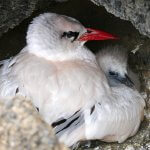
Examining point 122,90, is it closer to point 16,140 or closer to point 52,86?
point 52,86

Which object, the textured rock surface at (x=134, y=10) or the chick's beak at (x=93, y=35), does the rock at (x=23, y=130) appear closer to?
the textured rock surface at (x=134, y=10)

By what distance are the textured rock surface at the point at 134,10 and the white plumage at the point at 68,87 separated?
526 millimetres

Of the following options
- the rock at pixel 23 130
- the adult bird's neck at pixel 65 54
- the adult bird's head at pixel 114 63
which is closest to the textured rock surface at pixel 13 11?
the adult bird's neck at pixel 65 54

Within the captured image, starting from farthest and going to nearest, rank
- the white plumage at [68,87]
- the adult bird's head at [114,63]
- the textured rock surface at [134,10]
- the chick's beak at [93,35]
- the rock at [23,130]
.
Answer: the adult bird's head at [114,63]
the chick's beak at [93,35]
the white plumage at [68,87]
the textured rock surface at [134,10]
the rock at [23,130]

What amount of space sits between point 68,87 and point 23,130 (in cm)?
184

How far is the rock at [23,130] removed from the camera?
6.61 ft

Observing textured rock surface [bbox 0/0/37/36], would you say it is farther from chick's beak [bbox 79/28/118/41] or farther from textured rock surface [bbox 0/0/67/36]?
chick's beak [bbox 79/28/118/41]

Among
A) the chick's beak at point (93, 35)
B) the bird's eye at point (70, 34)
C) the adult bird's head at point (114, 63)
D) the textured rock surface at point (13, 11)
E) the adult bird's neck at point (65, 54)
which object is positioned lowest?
the adult bird's head at point (114, 63)

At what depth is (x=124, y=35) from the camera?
4.93 meters

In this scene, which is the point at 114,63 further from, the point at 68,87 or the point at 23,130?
the point at 23,130

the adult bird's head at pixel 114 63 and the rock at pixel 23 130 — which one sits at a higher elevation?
the rock at pixel 23 130

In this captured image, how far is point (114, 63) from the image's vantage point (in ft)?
15.1

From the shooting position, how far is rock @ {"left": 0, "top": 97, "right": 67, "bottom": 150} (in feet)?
6.61

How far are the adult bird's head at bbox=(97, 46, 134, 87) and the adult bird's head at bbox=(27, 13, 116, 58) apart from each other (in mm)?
447
